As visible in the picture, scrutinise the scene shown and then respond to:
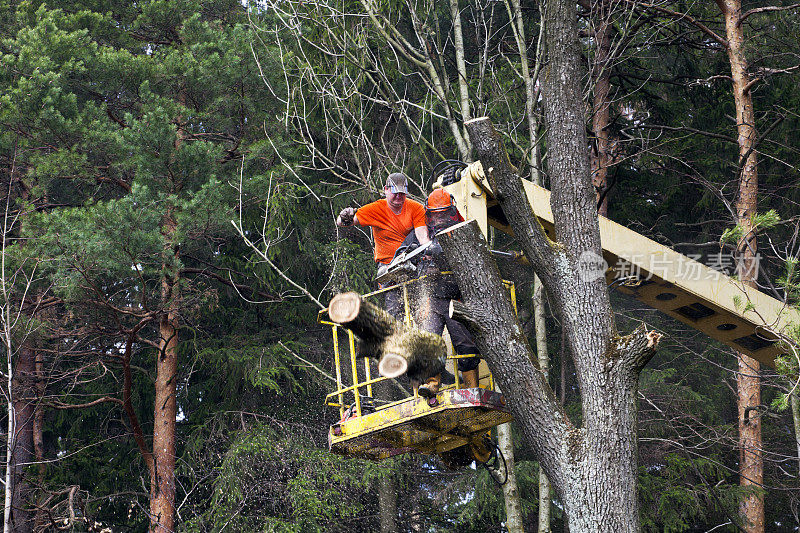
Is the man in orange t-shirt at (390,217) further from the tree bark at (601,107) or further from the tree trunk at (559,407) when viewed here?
the tree bark at (601,107)

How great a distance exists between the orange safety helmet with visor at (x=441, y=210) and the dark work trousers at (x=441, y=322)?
0.57 meters

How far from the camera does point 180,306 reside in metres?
12.5

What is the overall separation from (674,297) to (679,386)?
6766 mm

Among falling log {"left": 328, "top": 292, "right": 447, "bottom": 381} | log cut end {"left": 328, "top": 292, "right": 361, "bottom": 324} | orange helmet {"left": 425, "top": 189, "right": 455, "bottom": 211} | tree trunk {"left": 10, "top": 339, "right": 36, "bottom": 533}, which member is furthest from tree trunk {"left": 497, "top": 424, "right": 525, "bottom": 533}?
tree trunk {"left": 10, "top": 339, "right": 36, "bottom": 533}

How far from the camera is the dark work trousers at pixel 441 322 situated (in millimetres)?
6395


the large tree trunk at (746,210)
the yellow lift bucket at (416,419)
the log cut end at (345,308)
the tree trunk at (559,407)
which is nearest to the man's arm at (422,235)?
the yellow lift bucket at (416,419)

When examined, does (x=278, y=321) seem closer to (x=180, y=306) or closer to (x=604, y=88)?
(x=180, y=306)

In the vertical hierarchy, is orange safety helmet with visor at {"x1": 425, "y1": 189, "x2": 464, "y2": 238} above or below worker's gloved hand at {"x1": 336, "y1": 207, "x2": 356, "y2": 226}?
below

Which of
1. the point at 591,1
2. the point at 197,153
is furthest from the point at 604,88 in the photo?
the point at 197,153

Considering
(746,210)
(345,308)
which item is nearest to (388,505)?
(746,210)

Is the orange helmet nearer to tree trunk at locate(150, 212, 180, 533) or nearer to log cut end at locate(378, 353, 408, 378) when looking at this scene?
log cut end at locate(378, 353, 408, 378)

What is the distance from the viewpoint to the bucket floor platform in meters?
5.85

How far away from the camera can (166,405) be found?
12711mm

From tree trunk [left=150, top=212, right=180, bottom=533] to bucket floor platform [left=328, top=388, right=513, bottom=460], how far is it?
20.0 feet
